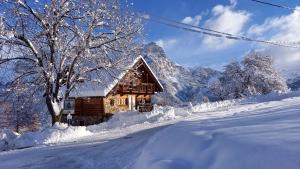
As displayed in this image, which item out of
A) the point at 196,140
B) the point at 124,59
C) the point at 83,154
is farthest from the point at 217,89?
the point at 196,140

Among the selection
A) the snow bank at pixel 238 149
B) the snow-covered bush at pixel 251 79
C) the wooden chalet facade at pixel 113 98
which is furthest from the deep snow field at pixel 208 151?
the snow-covered bush at pixel 251 79

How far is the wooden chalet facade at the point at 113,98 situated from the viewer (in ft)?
133

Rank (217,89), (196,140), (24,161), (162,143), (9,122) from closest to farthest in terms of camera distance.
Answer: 1. (196,140)
2. (162,143)
3. (24,161)
4. (9,122)
5. (217,89)

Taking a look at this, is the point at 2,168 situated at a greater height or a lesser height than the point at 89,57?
lesser

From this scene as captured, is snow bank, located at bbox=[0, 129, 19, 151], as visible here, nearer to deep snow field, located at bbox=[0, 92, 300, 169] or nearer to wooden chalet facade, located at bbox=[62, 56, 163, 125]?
deep snow field, located at bbox=[0, 92, 300, 169]

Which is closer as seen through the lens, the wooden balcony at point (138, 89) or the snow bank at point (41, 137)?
the snow bank at point (41, 137)

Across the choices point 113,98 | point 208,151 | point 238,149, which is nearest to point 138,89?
point 113,98

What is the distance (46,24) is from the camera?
23938 millimetres

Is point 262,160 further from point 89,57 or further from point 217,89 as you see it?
point 217,89

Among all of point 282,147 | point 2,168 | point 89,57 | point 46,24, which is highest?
point 46,24

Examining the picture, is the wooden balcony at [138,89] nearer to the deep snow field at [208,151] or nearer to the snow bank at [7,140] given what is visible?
the snow bank at [7,140]

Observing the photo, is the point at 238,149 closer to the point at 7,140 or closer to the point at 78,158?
the point at 78,158

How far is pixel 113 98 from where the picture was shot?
147 ft

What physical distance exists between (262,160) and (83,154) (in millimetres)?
10126
